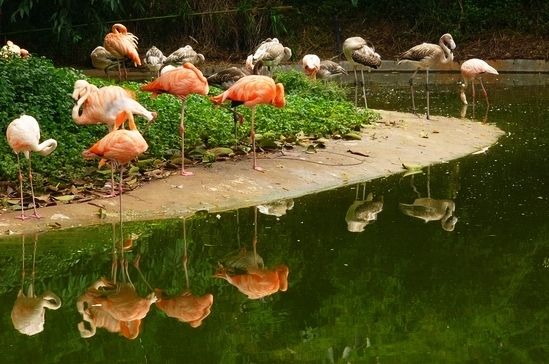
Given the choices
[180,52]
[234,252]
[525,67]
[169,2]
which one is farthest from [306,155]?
[169,2]

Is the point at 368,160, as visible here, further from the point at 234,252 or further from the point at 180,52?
the point at 180,52

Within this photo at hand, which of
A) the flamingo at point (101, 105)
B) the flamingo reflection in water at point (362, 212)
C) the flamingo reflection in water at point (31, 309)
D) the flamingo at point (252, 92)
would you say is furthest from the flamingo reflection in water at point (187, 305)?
the flamingo at point (252, 92)

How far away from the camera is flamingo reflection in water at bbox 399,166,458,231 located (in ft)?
23.8

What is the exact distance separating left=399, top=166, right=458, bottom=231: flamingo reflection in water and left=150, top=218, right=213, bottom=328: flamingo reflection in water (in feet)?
7.38

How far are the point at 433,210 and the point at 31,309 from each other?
350cm

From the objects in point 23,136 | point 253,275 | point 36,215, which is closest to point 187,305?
point 253,275

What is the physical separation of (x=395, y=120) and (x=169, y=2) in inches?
405

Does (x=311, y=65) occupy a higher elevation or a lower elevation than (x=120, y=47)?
lower

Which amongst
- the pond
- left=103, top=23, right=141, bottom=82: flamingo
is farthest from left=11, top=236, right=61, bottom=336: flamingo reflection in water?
left=103, top=23, right=141, bottom=82: flamingo

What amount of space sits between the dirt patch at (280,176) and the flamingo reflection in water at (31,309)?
1.23 meters

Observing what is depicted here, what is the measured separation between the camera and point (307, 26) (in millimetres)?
21516

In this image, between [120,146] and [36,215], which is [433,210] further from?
[36,215]

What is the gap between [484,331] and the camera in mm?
4926

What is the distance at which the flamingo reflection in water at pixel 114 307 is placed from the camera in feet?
16.6
